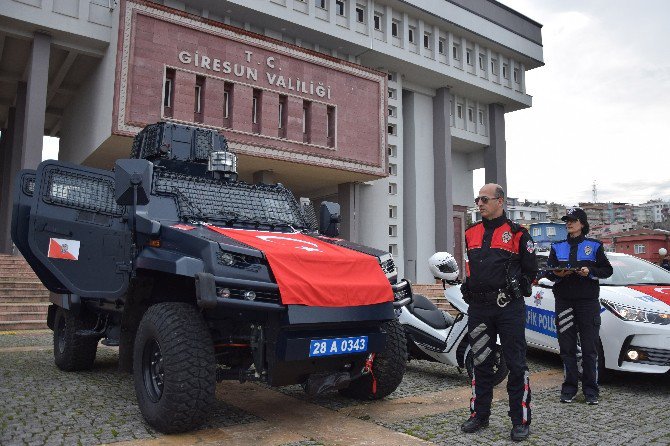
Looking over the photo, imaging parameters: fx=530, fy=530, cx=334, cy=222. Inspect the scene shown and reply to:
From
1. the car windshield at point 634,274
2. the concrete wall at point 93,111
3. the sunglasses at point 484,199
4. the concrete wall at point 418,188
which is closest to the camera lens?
the sunglasses at point 484,199

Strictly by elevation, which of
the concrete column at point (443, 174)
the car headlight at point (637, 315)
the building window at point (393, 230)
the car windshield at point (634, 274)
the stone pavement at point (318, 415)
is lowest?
the stone pavement at point (318, 415)

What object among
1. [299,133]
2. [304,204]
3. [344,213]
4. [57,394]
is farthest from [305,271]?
[344,213]

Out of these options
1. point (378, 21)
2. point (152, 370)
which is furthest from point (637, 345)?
point (378, 21)

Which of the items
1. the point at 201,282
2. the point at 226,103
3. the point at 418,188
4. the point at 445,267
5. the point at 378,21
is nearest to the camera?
the point at 201,282

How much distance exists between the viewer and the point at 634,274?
6.65 meters

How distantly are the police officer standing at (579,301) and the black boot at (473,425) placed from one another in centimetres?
147

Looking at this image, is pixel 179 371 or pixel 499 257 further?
pixel 499 257

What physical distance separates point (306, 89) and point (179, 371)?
1865 cm

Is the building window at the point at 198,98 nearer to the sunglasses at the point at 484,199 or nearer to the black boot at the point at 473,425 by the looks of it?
the sunglasses at the point at 484,199

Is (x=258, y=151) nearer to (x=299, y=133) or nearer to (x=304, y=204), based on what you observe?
(x=299, y=133)

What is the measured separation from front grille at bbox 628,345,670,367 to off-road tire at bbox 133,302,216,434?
4.47 m

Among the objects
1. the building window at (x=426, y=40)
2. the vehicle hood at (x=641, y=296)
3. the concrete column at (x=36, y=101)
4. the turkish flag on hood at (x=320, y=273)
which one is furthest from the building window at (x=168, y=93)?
the building window at (x=426, y=40)

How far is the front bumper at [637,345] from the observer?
546 centimetres

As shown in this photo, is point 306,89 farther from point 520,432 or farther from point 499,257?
point 520,432
